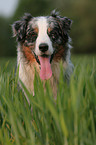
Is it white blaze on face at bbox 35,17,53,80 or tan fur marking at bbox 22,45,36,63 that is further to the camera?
tan fur marking at bbox 22,45,36,63

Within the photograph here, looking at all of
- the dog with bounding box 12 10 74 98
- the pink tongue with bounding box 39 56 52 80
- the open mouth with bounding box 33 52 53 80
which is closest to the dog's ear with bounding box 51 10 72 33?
the dog with bounding box 12 10 74 98

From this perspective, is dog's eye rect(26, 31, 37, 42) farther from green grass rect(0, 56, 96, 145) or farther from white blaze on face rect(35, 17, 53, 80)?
green grass rect(0, 56, 96, 145)

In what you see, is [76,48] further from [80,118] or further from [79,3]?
[80,118]

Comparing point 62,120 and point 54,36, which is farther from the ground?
point 54,36

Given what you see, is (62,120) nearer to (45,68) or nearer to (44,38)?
(45,68)

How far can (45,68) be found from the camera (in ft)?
11.1

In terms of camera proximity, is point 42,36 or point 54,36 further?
point 54,36

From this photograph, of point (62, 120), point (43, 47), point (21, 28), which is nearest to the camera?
point (62, 120)

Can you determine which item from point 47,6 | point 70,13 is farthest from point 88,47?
point 47,6

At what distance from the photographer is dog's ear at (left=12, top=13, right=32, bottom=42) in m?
3.85

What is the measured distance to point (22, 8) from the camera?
31297 millimetres

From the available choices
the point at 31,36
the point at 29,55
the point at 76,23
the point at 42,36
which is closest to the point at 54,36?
the point at 42,36

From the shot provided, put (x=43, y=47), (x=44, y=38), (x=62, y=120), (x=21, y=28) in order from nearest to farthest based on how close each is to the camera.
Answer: (x=62, y=120) → (x=43, y=47) → (x=44, y=38) → (x=21, y=28)

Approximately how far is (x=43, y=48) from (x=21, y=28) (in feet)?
2.93
